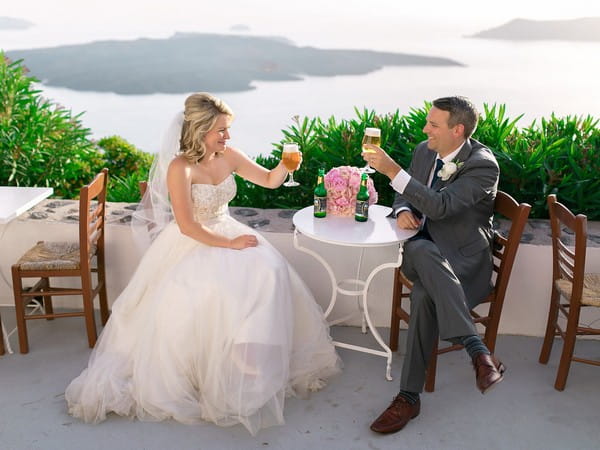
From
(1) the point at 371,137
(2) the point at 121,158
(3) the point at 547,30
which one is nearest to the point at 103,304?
(1) the point at 371,137

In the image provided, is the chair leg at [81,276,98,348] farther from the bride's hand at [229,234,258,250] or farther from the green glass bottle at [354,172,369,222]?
the green glass bottle at [354,172,369,222]

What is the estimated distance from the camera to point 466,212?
283 cm

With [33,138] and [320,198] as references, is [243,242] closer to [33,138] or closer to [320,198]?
[320,198]

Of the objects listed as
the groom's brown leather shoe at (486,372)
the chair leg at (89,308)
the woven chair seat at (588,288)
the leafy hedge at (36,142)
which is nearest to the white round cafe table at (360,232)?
the groom's brown leather shoe at (486,372)

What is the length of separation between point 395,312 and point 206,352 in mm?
1023

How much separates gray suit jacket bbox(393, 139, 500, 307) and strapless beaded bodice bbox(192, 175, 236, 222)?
2.82 ft

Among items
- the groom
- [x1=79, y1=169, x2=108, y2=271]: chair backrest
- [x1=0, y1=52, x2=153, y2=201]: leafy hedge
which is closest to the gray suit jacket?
the groom

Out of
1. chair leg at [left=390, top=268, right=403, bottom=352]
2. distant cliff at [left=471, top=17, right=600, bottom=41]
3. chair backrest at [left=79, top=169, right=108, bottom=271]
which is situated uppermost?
distant cliff at [left=471, top=17, right=600, bottom=41]

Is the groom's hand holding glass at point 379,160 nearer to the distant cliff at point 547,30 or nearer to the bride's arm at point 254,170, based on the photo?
the bride's arm at point 254,170

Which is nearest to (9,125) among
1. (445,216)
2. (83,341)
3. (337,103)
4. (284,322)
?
(83,341)

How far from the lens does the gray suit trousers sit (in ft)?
8.36

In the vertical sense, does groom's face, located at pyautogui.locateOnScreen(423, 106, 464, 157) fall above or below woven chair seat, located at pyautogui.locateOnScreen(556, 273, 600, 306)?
above

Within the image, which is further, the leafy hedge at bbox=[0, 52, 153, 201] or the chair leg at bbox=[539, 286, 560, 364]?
the leafy hedge at bbox=[0, 52, 153, 201]

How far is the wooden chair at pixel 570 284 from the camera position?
265cm
